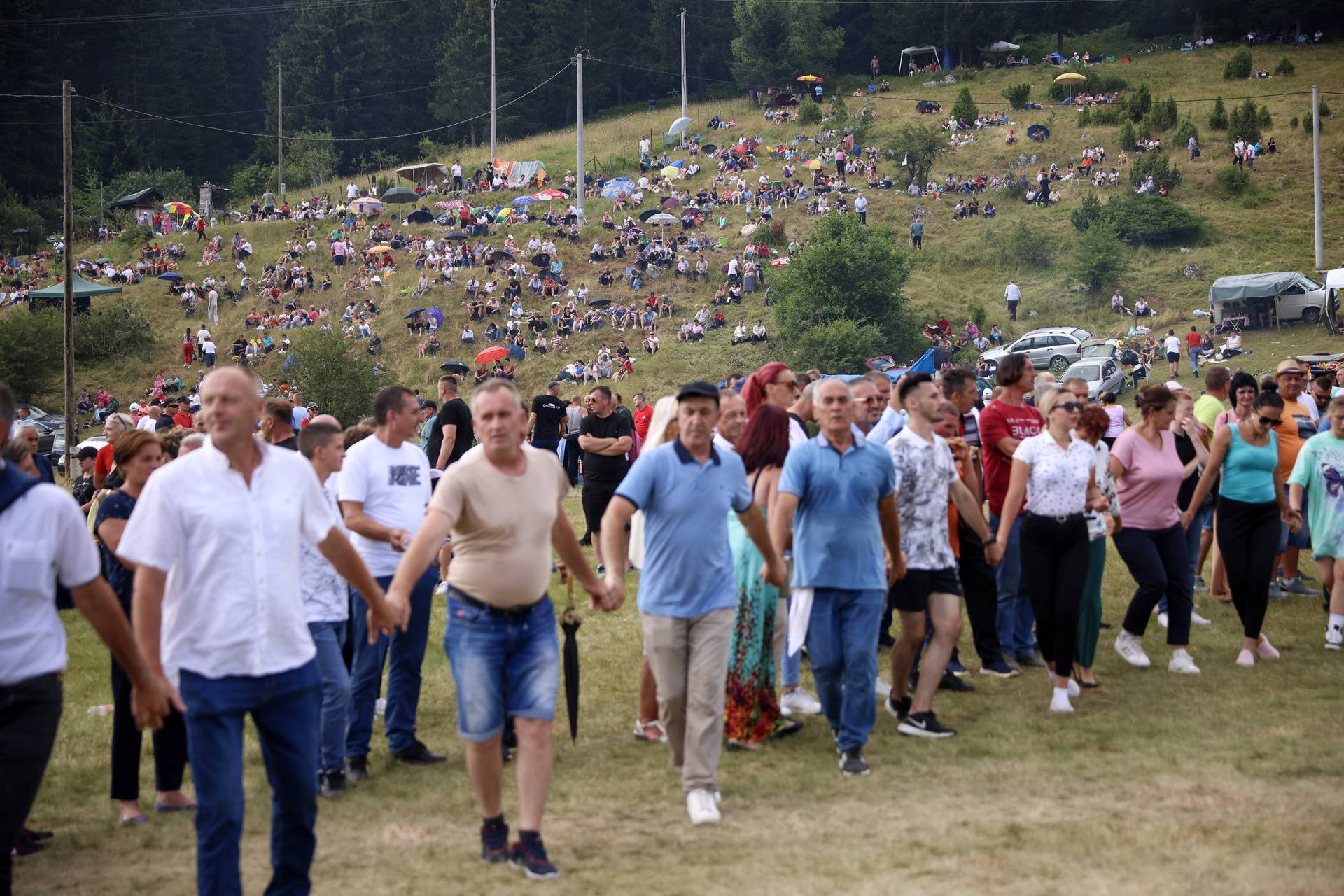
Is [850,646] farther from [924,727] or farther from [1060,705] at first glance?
A: [1060,705]

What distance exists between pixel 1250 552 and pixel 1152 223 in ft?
140

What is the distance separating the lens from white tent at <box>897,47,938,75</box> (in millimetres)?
84625

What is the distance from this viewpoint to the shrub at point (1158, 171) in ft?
166

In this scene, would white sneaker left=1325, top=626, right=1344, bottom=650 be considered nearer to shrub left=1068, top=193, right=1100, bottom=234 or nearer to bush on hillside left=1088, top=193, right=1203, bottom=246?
shrub left=1068, top=193, right=1100, bottom=234

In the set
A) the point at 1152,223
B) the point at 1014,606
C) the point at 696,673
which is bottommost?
the point at 1014,606

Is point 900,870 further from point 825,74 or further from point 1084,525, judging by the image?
point 825,74

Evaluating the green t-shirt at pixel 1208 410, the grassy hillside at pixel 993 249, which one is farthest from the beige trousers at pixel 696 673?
the grassy hillside at pixel 993 249

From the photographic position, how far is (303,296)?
47.7 metres

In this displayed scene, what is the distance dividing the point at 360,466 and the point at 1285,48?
Result: 82.6 meters

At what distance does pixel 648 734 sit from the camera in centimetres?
679

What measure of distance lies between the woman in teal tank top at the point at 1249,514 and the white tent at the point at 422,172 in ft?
187

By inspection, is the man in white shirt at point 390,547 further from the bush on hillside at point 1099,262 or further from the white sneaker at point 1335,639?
the bush on hillside at point 1099,262

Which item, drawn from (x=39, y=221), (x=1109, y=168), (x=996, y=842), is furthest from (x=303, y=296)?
(x=996, y=842)

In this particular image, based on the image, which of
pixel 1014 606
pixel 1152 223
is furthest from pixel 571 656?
pixel 1152 223
